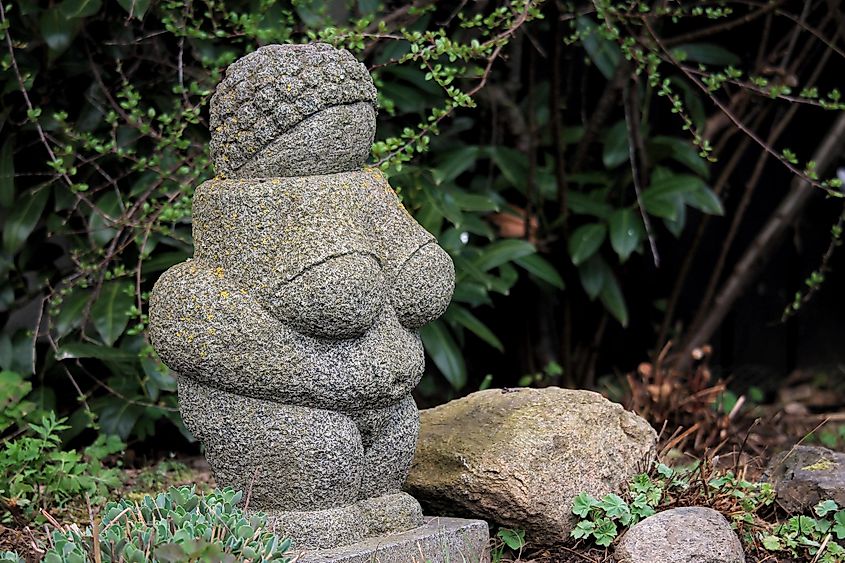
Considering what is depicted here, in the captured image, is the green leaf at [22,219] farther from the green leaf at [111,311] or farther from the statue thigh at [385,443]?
the statue thigh at [385,443]

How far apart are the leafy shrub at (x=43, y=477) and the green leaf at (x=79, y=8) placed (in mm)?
1701

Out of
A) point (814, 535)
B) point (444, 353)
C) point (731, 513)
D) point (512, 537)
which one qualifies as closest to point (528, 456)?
point (512, 537)

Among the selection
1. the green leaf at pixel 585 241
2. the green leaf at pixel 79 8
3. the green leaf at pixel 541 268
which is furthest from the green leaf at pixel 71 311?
the green leaf at pixel 585 241

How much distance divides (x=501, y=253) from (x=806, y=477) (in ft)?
6.51

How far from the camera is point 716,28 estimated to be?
543cm

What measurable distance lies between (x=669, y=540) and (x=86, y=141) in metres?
2.73

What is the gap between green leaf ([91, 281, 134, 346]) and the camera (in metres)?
4.45

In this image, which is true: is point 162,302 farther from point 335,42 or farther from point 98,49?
point 98,49

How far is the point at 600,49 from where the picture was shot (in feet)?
18.2

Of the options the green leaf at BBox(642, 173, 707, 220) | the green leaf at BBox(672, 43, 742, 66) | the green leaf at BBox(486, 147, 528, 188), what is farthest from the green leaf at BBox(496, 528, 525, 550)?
the green leaf at BBox(672, 43, 742, 66)

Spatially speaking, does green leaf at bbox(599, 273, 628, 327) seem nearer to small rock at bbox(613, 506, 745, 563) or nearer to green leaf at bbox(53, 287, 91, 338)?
small rock at bbox(613, 506, 745, 563)

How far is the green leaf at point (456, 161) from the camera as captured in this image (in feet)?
17.3

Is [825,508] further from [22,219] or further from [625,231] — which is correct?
[22,219]

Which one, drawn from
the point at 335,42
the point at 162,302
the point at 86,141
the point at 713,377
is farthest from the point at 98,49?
the point at 713,377
